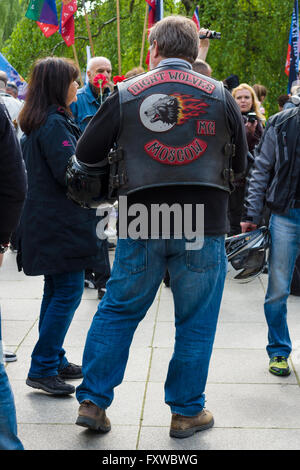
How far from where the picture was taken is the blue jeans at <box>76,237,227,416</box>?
10.7 feet

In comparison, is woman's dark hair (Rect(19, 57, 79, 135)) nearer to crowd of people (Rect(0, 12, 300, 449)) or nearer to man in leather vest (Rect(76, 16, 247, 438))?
crowd of people (Rect(0, 12, 300, 449))

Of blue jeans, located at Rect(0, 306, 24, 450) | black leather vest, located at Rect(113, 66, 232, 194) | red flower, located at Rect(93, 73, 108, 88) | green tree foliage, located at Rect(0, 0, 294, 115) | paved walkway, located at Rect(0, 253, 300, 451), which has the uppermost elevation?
green tree foliage, located at Rect(0, 0, 294, 115)

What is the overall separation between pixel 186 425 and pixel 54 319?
993 millimetres

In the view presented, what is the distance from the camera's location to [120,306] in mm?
3285

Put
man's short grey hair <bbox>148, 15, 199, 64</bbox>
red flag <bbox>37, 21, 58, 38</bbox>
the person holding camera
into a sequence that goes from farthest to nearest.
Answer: red flag <bbox>37, 21, 58, 38</bbox> < the person holding camera < man's short grey hair <bbox>148, 15, 199, 64</bbox>

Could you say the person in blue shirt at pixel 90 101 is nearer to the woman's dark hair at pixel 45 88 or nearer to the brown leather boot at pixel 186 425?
the woman's dark hair at pixel 45 88

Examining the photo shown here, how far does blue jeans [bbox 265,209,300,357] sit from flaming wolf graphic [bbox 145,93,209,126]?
4.29 ft

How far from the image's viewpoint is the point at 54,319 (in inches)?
154

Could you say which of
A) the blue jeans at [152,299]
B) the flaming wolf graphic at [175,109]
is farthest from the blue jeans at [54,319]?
the flaming wolf graphic at [175,109]

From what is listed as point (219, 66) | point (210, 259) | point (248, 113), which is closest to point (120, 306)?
point (210, 259)

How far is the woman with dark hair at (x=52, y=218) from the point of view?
12.4ft

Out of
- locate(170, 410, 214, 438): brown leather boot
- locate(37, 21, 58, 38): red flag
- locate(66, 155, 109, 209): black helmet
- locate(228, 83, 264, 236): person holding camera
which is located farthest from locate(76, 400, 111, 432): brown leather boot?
locate(37, 21, 58, 38): red flag

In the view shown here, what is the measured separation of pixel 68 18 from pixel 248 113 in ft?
11.8
